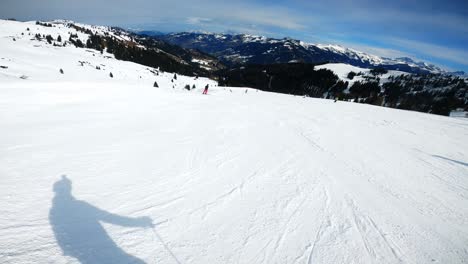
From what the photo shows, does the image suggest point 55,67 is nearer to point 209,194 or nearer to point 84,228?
point 84,228

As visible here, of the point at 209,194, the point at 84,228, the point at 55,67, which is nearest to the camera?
the point at 84,228

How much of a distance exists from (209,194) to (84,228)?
237 centimetres

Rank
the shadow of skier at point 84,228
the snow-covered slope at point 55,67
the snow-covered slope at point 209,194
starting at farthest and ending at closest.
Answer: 1. the snow-covered slope at point 55,67
2. the snow-covered slope at point 209,194
3. the shadow of skier at point 84,228

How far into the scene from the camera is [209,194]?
5176 mm

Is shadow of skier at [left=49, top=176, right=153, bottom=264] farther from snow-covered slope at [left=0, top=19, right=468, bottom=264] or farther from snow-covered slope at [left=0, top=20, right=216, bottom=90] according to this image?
snow-covered slope at [left=0, top=20, right=216, bottom=90]

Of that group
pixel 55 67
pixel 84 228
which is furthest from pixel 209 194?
pixel 55 67

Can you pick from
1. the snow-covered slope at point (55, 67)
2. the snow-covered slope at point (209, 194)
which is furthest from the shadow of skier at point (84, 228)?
the snow-covered slope at point (55, 67)

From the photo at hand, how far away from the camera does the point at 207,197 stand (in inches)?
199

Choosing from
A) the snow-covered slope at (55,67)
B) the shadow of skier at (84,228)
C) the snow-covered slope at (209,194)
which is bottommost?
the shadow of skier at (84,228)

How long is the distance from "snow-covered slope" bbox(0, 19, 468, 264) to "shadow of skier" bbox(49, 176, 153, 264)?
0.02m

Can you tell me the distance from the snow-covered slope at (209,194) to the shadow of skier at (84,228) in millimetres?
22

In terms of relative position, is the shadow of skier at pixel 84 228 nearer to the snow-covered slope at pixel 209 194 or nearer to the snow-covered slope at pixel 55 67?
the snow-covered slope at pixel 209 194

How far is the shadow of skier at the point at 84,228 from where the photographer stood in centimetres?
339

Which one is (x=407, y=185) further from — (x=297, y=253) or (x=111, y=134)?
(x=111, y=134)
